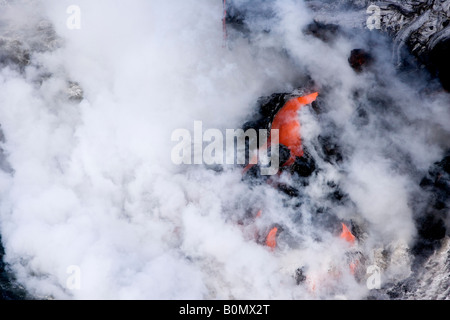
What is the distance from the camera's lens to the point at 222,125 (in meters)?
7.29

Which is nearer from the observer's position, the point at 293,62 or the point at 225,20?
the point at 293,62

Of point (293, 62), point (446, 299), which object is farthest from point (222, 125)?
point (446, 299)

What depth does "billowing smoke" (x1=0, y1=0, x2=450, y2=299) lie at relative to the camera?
522 centimetres

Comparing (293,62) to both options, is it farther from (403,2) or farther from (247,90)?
(403,2)

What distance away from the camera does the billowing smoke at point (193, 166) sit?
206 inches

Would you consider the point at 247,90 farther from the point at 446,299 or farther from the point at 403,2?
the point at 446,299

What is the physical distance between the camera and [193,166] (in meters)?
6.75

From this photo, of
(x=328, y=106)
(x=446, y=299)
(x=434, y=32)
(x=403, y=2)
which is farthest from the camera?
(x=328, y=106)

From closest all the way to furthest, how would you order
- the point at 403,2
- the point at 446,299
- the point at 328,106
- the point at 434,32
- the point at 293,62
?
the point at 446,299
the point at 434,32
the point at 403,2
the point at 328,106
the point at 293,62

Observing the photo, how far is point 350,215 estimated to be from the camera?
5.80 m

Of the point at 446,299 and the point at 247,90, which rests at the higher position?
the point at 247,90

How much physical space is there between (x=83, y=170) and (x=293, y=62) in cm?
577

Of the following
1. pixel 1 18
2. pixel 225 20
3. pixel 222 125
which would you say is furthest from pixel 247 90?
pixel 1 18

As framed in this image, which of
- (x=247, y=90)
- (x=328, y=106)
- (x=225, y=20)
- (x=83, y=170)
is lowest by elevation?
(x=83, y=170)
